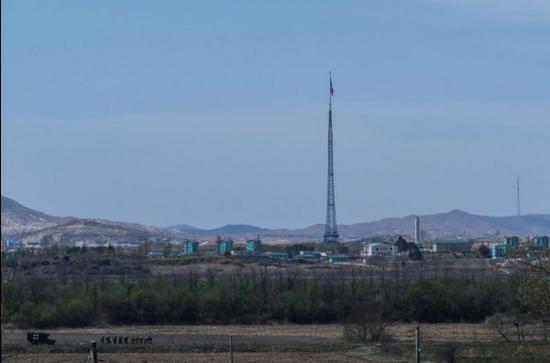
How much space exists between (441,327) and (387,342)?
16720mm

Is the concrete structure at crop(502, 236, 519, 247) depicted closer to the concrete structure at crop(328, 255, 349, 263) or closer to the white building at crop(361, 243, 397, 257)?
the concrete structure at crop(328, 255, 349, 263)

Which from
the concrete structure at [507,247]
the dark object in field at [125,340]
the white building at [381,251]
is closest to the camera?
the concrete structure at [507,247]

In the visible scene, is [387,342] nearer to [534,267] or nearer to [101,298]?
[534,267]

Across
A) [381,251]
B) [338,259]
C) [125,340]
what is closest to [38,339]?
[125,340]

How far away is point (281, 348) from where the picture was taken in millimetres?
41188

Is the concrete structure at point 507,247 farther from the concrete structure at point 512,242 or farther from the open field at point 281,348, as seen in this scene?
the open field at point 281,348

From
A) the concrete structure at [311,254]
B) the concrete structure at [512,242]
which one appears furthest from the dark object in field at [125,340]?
the concrete structure at [311,254]

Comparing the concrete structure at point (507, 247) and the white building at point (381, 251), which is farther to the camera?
the white building at point (381, 251)

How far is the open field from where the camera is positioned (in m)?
36.2

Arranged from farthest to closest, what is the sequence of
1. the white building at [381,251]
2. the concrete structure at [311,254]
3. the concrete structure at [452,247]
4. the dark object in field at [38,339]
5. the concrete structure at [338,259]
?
the concrete structure at [452,247] → the white building at [381,251] → the concrete structure at [311,254] → the concrete structure at [338,259] → the dark object in field at [38,339]

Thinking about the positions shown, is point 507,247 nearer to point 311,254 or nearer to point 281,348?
point 281,348

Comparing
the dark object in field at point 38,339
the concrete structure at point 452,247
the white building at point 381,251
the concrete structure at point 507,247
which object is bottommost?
the dark object in field at point 38,339

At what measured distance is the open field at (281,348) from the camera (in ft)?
119

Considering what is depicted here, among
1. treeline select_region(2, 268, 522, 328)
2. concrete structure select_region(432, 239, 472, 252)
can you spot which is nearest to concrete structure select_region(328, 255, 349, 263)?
concrete structure select_region(432, 239, 472, 252)
